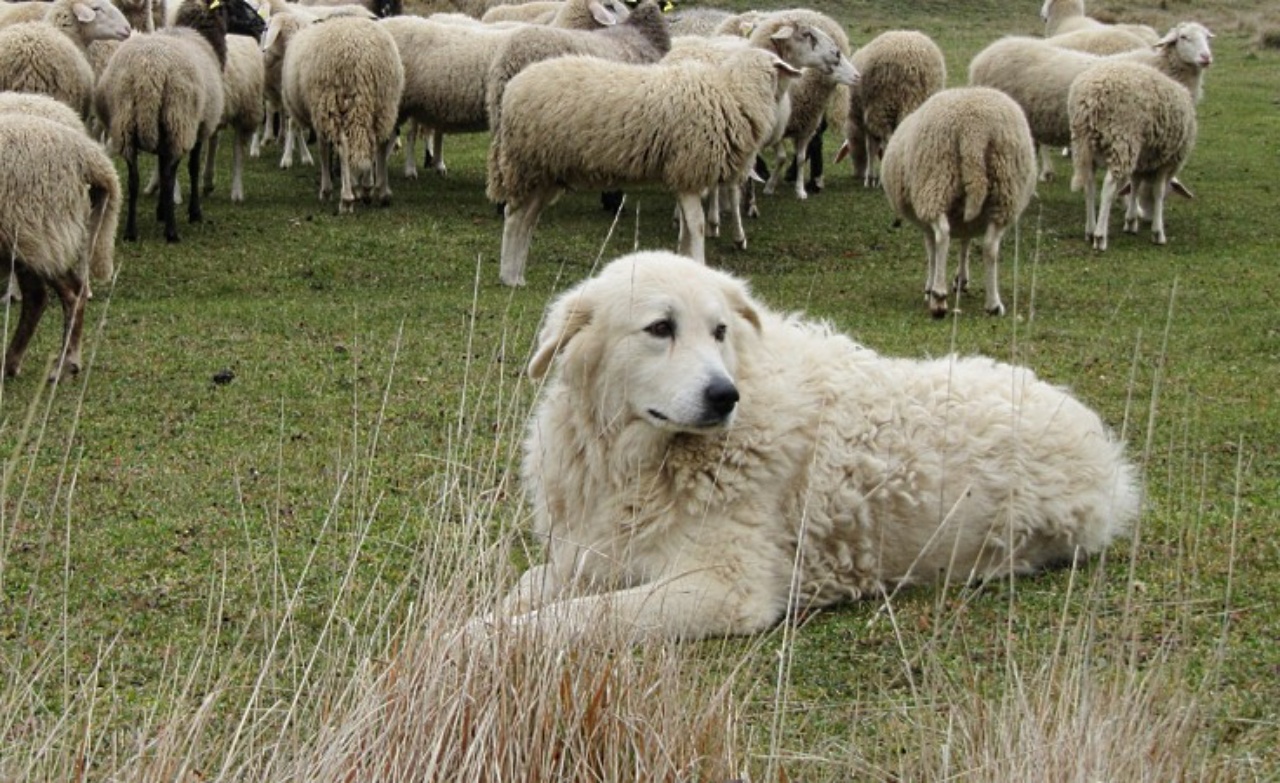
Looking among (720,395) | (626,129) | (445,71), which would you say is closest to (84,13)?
(445,71)

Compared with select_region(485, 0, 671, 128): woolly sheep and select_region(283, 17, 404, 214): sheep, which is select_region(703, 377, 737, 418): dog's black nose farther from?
select_region(283, 17, 404, 214): sheep

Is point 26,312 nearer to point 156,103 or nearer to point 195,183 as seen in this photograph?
point 156,103

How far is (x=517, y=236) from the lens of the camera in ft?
44.8

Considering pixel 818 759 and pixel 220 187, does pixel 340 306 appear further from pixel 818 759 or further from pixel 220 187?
pixel 818 759

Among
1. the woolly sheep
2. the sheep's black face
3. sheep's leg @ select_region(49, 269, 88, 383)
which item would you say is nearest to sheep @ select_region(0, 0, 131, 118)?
the woolly sheep

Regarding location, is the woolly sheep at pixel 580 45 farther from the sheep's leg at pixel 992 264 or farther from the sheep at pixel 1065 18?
the sheep at pixel 1065 18

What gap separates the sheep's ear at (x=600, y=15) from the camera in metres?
18.4

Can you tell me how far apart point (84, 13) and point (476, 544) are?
1337cm

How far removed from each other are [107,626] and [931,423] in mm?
2800

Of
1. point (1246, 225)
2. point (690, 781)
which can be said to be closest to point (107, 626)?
point (690, 781)

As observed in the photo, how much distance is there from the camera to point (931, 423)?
228 inches

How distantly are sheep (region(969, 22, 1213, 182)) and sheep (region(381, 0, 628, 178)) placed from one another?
17.7ft

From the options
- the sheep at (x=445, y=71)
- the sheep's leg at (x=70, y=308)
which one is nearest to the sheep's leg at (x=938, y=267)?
the sheep's leg at (x=70, y=308)

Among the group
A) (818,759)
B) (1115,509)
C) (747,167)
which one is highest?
(818,759)
